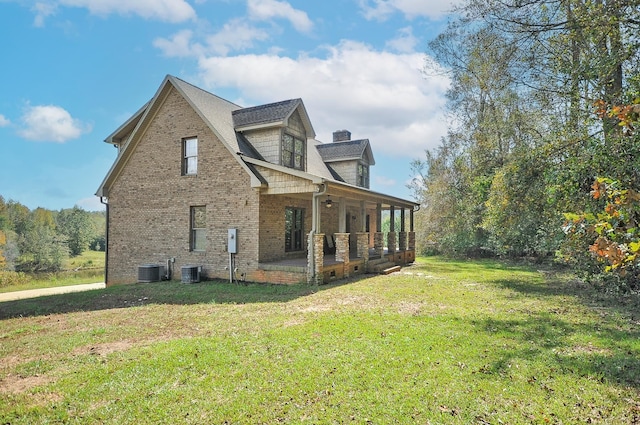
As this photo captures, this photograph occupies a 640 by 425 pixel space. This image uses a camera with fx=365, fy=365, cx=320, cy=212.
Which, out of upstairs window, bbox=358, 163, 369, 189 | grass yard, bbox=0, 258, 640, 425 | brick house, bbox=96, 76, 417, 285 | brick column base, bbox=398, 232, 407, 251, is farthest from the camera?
upstairs window, bbox=358, 163, 369, 189

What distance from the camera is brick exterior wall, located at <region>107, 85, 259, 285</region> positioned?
12781 mm

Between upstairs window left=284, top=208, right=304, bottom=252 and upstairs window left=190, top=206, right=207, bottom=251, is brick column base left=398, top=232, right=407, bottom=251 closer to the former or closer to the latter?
upstairs window left=284, top=208, right=304, bottom=252

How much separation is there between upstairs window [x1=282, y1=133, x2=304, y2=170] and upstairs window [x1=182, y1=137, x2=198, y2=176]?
333cm

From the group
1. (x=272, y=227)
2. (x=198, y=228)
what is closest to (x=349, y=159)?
(x=272, y=227)

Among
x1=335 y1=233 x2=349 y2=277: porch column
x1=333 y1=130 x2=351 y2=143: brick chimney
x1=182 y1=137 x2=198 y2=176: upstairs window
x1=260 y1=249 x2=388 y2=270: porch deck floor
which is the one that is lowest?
x1=260 y1=249 x2=388 y2=270: porch deck floor

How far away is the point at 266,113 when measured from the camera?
14.4m

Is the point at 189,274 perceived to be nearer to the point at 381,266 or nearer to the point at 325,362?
the point at 381,266

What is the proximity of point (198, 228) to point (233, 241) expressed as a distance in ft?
6.77

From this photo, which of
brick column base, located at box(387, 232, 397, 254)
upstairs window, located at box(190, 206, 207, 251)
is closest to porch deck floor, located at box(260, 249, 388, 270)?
brick column base, located at box(387, 232, 397, 254)

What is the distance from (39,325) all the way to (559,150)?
43.6 feet

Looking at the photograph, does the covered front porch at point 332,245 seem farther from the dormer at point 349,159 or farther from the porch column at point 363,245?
the dormer at point 349,159

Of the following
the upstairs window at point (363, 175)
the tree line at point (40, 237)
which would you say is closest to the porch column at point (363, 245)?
the upstairs window at point (363, 175)

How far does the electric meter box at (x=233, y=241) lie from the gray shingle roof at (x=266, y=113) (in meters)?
4.49

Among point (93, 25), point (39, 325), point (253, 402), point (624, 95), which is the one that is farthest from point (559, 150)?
point (93, 25)
